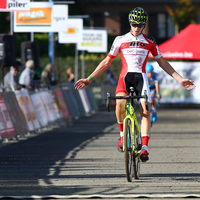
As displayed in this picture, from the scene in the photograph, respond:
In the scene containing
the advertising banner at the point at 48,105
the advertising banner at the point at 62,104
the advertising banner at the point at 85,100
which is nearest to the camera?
the advertising banner at the point at 48,105

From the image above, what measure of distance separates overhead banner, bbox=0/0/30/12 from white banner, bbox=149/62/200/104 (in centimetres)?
1532

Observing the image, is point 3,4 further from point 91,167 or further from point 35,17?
point 91,167

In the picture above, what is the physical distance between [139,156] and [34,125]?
7135 mm

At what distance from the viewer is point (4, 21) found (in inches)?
1873

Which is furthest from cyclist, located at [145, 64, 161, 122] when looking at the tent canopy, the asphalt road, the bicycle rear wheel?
the tent canopy

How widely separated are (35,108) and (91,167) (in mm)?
5895

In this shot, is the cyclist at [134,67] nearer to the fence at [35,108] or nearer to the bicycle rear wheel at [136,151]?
the bicycle rear wheel at [136,151]

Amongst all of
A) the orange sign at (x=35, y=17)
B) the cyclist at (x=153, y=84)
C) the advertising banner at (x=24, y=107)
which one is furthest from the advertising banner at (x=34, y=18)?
the advertising banner at (x=24, y=107)

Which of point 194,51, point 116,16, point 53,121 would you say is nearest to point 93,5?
point 116,16

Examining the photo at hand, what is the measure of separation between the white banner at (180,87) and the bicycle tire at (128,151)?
20.1 metres

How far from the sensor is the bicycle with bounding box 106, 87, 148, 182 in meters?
6.73

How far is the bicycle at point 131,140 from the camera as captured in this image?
6.73 metres

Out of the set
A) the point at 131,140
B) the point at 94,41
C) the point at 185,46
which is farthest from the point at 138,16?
the point at 185,46

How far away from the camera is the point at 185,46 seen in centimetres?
2539
